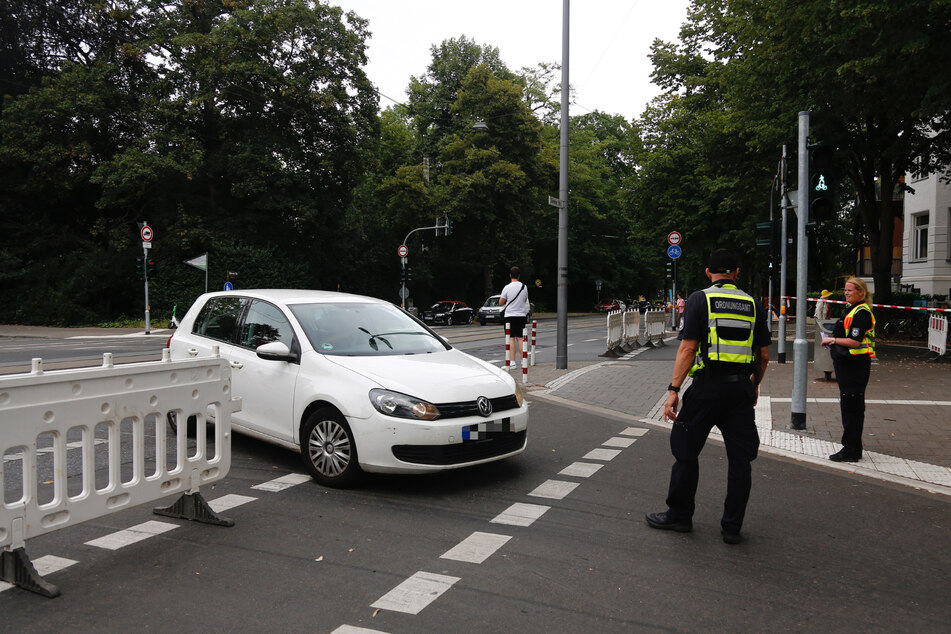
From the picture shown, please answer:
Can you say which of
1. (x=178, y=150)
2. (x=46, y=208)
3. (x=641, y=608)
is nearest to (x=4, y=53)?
(x=46, y=208)

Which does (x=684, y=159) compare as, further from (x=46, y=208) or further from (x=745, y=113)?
(x=46, y=208)

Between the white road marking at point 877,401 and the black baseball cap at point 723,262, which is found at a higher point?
the black baseball cap at point 723,262

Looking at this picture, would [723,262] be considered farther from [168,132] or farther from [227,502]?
[168,132]

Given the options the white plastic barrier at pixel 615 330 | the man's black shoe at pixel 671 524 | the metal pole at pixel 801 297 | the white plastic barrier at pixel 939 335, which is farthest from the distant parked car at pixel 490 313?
the man's black shoe at pixel 671 524

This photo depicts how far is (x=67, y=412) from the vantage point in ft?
12.7

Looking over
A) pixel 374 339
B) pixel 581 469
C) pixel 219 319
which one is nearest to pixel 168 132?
pixel 219 319

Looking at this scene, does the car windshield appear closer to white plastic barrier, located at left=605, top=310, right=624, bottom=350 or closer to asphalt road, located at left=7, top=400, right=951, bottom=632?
asphalt road, located at left=7, top=400, right=951, bottom=632

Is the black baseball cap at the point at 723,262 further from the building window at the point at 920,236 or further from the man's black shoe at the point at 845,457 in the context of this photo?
the building window at the point at 920,236

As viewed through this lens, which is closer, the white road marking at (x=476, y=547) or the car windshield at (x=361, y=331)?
the white road marking at (x=476, y=547)

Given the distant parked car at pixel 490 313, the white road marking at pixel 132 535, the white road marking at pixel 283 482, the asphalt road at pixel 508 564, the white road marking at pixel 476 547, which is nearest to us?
the asphalt road at pixel 508 564

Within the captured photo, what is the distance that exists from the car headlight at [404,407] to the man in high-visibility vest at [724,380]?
5.57ft

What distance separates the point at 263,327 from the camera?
21.7 feet

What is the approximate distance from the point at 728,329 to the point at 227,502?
359 cm

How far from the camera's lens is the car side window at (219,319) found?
698cm
